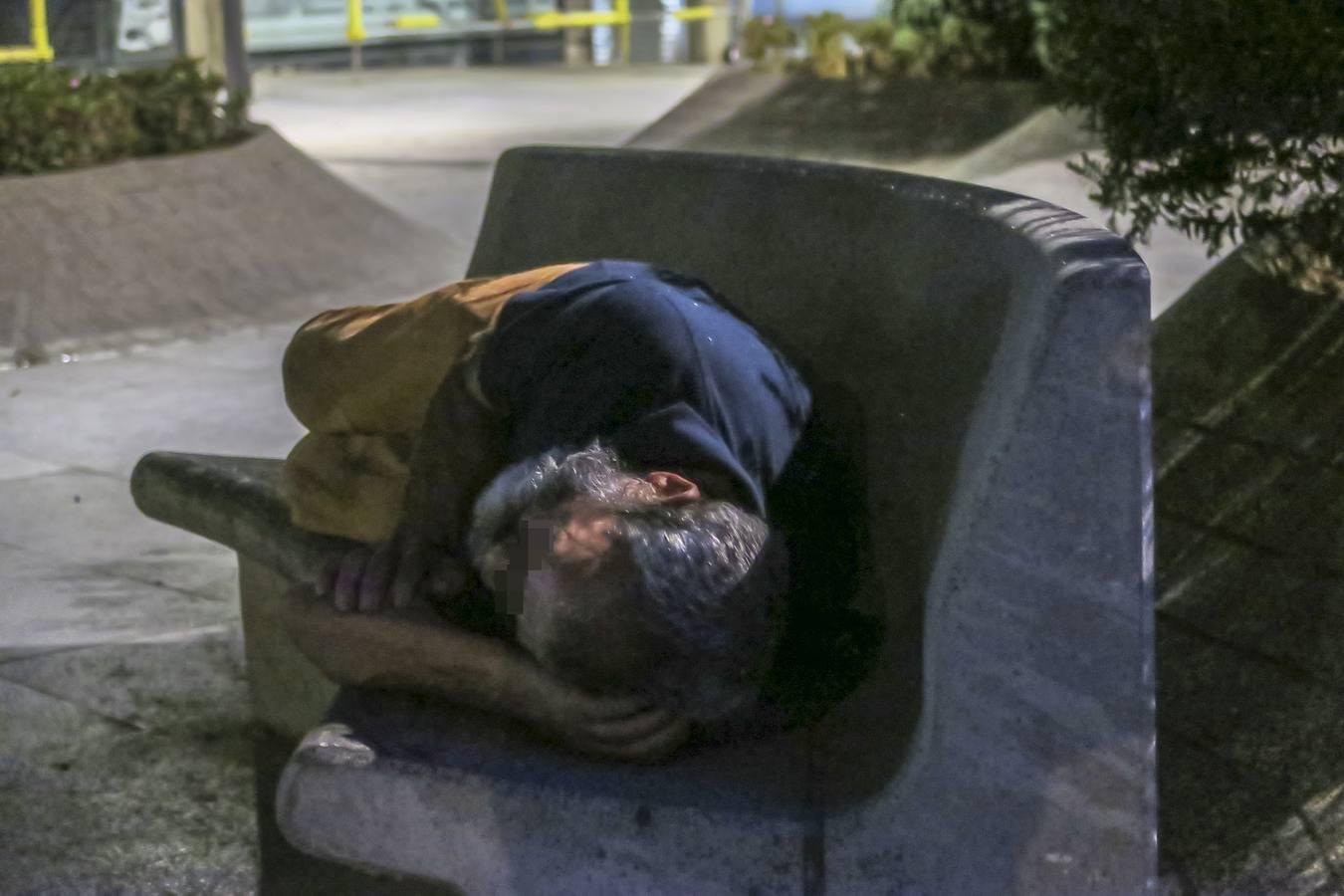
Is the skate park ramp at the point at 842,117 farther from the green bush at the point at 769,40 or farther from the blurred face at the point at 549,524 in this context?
the blurred face at the point at 549,524

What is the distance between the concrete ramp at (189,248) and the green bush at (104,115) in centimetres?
21

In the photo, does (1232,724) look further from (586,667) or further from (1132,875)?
(586,667)

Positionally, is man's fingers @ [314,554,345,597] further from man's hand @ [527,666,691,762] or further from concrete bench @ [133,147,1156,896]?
man's hand @ [527,666,691,762]

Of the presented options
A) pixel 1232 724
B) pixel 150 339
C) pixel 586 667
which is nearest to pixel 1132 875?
pixel 586 667

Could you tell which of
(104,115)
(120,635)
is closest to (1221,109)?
(120,635)

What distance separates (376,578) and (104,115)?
19.8 feet

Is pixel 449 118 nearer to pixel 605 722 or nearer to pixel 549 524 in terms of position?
pixel 605 722

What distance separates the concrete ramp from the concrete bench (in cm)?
512

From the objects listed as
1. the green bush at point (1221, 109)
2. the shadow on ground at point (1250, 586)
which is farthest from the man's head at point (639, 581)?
→ the green bush at point (1221, 109)

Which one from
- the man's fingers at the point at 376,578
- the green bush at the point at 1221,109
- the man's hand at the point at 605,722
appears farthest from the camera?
the green bush at the point at 1221,109

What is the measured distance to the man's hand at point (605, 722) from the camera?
244 cm

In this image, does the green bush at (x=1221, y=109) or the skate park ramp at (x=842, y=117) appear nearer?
the green bush at (x=1221, y=109)

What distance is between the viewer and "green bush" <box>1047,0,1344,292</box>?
12.0ft

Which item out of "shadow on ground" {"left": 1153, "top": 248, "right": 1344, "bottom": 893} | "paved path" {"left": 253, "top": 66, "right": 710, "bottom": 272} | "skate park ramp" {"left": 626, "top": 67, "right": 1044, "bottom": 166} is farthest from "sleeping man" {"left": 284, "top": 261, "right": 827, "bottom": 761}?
"skate park ramp" {"left": 626, "top": 67, "right": 1044, "bottom": 166}
